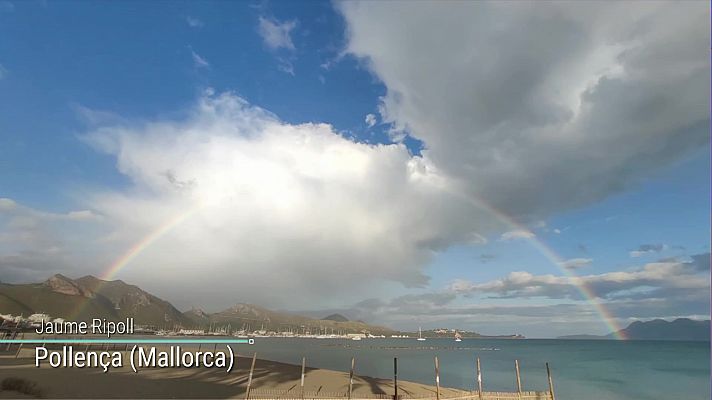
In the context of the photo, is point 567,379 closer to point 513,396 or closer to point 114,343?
point 513,396

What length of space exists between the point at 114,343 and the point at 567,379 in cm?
8407

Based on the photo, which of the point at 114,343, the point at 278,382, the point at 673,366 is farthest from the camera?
the point at 673,366

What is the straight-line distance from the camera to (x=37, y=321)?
492 feet

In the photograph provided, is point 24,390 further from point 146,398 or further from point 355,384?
point 355,384

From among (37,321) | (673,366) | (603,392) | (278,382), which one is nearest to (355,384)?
(278,382)

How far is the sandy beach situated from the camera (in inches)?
1160

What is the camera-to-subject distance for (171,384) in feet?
118

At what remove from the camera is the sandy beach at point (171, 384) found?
2945cm

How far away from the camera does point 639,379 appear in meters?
78.0

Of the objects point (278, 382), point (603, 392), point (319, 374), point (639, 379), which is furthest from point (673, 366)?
point (278, 382)

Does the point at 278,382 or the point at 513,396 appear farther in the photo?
the point at 278,382

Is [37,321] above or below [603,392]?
above

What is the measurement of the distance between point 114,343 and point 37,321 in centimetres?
8942

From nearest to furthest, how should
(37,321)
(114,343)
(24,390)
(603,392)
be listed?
(24,390) < (603,392) < (114,343) < (37,321)
